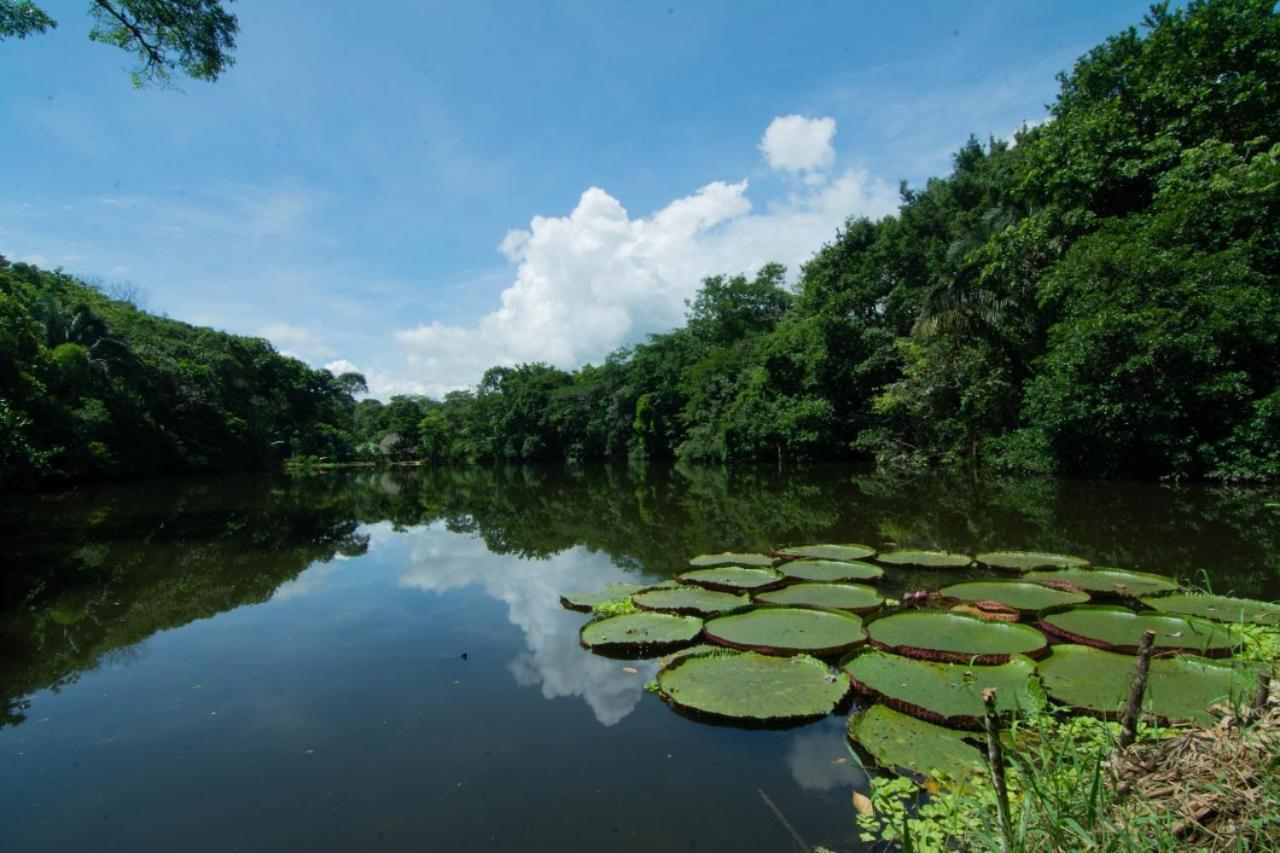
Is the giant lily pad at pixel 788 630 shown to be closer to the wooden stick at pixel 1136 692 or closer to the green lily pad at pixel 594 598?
the green lily pad at pixel 594 598

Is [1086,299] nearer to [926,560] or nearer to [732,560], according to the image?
[926,560]

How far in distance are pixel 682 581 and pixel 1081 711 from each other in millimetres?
3574

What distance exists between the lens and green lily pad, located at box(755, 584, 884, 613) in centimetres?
494

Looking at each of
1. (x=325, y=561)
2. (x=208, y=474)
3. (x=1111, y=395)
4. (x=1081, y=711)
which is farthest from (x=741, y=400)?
(x=208, y=474)

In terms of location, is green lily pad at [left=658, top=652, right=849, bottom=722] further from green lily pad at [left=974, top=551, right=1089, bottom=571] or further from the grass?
green lily pad at [left=974, top=551, right=1089, bottom=571]

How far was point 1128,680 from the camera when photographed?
3.22 meters

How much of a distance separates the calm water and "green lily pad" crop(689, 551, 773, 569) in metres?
0.47

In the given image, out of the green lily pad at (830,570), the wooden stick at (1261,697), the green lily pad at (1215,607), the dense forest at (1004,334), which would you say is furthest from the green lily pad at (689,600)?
the dense forest at (1004,334)

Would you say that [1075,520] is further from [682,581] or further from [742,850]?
[742,850]

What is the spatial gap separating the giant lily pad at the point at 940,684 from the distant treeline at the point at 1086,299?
35.8 feet

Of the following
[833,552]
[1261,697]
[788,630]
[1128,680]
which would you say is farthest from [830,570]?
[1261,697]

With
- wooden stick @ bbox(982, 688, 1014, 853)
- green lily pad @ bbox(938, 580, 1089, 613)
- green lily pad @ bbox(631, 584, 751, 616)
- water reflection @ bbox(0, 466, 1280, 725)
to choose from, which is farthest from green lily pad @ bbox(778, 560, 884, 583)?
wooden stick @ bbox(982, 688, 1014, 853)

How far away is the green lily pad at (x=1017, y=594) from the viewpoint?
186 inches

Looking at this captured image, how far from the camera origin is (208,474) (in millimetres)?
31406
